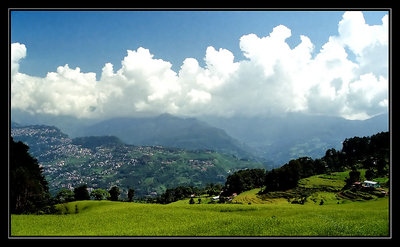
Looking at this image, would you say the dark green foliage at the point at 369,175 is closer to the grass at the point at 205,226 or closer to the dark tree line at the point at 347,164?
the dark tree line at the point at 347,164

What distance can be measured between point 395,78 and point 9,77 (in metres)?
20.2

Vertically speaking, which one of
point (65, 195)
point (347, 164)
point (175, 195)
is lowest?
point (175, 195)

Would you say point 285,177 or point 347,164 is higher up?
point 347,164

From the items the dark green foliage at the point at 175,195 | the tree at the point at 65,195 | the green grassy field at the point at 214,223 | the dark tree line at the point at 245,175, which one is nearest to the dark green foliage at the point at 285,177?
the dark tree line at the point at 245,175

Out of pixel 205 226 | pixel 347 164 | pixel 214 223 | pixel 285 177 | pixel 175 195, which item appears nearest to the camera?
pixel 205 226

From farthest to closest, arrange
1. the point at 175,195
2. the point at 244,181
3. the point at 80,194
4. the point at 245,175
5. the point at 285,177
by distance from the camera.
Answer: the point at 175,195 < the point at 245,175 < the point at 244,181 < the point at 285,177 < the point at 80,194

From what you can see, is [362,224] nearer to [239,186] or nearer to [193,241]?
[193,241]

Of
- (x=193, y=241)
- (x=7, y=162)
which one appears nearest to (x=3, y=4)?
(x=7, y=162)

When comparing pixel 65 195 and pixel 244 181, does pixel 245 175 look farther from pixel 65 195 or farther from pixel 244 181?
pixel 65 195

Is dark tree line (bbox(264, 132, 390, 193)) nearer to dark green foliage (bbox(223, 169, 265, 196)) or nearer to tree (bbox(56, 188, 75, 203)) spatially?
dark green foliage (bbox(223, 169, 265, 196))

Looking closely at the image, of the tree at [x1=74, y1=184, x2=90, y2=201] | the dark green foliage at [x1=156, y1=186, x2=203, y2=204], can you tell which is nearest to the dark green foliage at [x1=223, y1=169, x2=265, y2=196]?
the dark green foliage at [x1=156, y1=186, x2=203, y2=204]

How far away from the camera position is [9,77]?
13852 millimetres

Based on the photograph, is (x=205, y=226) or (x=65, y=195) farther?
(x=65, y=195)

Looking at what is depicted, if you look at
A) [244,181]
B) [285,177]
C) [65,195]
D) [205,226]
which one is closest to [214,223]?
[205,226]
